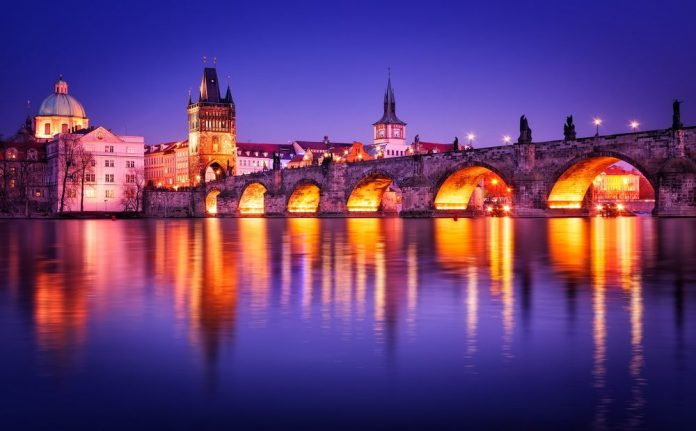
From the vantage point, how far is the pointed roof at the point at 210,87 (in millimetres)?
139750

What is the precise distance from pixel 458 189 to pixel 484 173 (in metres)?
2.54

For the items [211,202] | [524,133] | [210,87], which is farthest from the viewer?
[210,87]

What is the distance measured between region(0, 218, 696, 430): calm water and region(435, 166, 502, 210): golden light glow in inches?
1982

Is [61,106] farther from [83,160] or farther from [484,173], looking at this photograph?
[484,173]

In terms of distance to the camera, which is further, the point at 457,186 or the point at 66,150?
the point at 66,150

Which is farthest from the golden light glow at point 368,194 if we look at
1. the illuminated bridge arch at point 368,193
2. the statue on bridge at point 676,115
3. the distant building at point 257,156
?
the distant building at point 257,156

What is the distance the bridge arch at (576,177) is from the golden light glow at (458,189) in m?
9.40

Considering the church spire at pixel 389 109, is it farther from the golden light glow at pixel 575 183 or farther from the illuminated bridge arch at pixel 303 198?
the golden light glow at pixel 575 183

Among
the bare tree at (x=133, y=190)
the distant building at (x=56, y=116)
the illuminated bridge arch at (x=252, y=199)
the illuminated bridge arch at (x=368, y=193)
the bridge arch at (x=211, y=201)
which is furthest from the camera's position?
the distant building at (x=56, y=116)

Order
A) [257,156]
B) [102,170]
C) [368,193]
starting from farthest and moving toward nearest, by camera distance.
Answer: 1. [257,156]
2. [102,170]
3. [368,193]

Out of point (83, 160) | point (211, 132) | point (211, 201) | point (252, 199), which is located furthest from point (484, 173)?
point (211, 132)

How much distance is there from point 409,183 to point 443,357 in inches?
2378

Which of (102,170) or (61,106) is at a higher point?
(61,106)

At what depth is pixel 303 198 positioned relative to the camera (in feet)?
297
